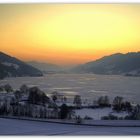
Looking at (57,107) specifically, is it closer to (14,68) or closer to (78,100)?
(78,100)

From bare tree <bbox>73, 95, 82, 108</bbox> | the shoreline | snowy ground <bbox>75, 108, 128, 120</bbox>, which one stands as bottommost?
the shoreline

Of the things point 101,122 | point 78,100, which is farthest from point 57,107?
point 101,122

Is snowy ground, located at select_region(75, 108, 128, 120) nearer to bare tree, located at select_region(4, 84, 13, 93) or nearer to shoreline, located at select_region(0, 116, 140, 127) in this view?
shoreline, located at select_region(0, 116, 140, 127)

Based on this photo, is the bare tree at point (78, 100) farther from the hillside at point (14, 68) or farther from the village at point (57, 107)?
the hillside at point (14, 68)

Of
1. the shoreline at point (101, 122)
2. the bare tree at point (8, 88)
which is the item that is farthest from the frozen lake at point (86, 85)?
the shoreline at point (101, 122)

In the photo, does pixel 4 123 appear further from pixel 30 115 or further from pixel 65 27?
pixel 65 27

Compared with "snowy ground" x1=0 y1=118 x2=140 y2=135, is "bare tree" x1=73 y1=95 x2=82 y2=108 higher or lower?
higher

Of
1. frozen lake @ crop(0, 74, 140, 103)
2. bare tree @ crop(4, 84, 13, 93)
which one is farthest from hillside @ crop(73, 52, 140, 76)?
bare tree @ crop(4, 84, 13, 93)
